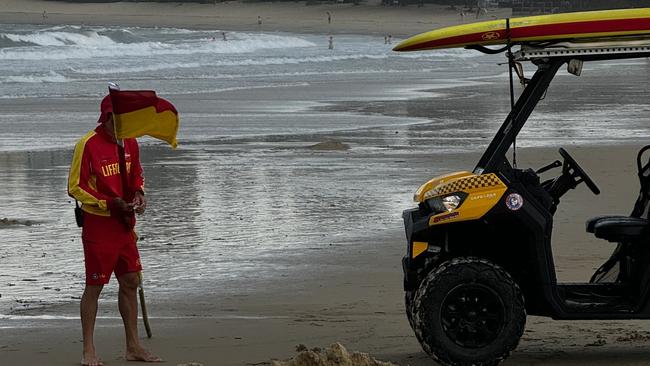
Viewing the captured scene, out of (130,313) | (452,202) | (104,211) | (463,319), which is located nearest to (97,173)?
(104,211)

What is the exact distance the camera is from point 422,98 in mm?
28734

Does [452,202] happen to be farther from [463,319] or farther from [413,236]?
[463,319]

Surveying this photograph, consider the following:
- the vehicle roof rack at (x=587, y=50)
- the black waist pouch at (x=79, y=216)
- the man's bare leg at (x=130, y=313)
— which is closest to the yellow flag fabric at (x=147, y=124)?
the black waist pouch at (x=79, y=216)

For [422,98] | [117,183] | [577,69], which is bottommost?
[422,98]

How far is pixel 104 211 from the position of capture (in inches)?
264

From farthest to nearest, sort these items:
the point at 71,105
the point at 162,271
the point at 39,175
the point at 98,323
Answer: the point at 71,105 < the point at 39,175 < the point at 162,271 < the point at 98,323

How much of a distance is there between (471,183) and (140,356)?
192 centimetres

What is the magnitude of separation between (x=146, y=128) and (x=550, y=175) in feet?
26.0

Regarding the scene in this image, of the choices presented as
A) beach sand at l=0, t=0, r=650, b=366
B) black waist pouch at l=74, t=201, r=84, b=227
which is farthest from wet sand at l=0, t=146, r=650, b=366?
black waist pouch at l=74, t=201, r=84, b=227

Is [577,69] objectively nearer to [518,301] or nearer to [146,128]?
[518,301]

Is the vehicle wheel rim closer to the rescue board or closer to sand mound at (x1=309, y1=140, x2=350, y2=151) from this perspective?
the rescue board

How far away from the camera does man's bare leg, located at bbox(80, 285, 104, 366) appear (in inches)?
264

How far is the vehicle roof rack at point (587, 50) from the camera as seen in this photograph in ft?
20.9

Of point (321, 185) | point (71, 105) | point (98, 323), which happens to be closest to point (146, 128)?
point (98, 323)
